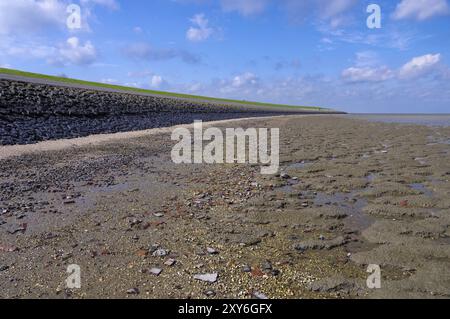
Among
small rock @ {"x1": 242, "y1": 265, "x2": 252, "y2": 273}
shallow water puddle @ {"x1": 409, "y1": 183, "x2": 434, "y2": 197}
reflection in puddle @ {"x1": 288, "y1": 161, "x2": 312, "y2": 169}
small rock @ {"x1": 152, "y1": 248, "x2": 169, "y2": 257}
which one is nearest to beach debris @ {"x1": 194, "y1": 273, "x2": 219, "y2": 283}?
small rock @ {"x1": 242, "y1": 265, "x2": 252, "y2": 273}

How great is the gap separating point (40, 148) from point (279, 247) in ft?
46.4

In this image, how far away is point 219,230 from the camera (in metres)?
7.89

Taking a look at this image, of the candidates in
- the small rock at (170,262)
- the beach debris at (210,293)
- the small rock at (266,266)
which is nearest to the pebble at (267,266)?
the small rock at (266,266)

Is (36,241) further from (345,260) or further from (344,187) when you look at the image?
(344,187)

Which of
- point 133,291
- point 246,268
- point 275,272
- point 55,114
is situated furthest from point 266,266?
point 55,114

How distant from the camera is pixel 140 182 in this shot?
12062mm

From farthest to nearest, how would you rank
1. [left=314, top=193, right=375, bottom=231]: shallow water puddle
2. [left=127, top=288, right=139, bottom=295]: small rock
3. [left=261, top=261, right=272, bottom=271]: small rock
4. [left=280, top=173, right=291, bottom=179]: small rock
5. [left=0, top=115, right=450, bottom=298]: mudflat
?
[left=280, top=173, right=291, bottom=179]: small rock, [left=314, top=193, right=375, bottom=231]: shallow water puddle, [left=261, top=261, right=272, bottom=271]: small rock, [left=0, top=115, right=450, bottom=298]: mudflat, [left=127, top=288, right=139, bottom=295]: small rock

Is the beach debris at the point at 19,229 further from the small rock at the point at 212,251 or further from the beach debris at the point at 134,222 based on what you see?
the small rock at the point at 212,251

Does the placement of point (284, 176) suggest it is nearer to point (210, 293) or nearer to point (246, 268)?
point (246, 268)

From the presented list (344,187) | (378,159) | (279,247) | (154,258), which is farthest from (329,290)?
(378,159)

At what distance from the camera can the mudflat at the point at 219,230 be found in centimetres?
557

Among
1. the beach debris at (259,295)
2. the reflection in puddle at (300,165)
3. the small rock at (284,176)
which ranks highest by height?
the reflection in puddle at (300,165)

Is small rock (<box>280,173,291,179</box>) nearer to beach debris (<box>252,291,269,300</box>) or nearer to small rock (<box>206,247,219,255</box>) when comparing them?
small rock (<box>206,247,219,255</box>)

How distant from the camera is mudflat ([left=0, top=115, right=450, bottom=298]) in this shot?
557 cm
